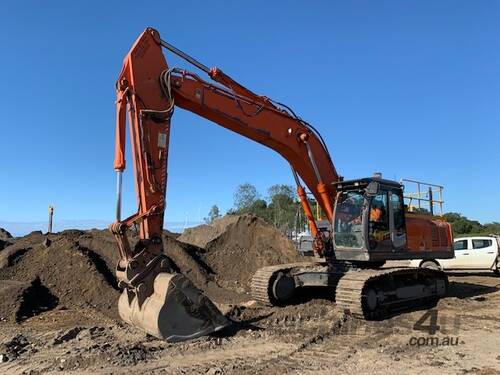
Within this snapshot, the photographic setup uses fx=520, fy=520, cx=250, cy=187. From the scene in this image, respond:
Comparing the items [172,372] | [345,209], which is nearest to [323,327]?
[345,209]

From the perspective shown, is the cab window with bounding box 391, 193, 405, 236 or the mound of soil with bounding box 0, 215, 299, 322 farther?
the mound of soil with bounding box 0, 215, 299, 322

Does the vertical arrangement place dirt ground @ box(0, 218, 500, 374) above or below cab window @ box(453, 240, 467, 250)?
below

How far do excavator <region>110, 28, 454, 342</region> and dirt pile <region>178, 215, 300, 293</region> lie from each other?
4.93 meters

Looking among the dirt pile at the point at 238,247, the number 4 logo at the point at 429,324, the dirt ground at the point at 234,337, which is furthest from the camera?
the dirt pile at the point at 238,247

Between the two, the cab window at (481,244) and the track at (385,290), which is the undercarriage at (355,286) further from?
the cab window at (481,244)

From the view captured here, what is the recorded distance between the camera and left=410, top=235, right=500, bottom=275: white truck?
19438 mm

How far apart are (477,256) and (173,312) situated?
1567cm

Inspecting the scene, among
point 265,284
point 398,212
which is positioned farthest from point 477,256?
point 265,284

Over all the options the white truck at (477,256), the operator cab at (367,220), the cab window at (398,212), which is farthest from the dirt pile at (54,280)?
the white truck at (477,256)

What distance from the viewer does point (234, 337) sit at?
8.14m

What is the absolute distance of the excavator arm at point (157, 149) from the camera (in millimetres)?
7387

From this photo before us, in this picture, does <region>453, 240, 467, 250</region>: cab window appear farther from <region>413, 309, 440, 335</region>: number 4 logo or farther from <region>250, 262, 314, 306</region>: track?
<region>250, 262, 314, 306</region>: track

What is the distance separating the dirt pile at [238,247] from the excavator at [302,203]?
194 inches

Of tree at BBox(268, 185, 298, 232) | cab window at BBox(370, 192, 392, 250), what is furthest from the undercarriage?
tree at BBox(268, 185, 298, 232)
